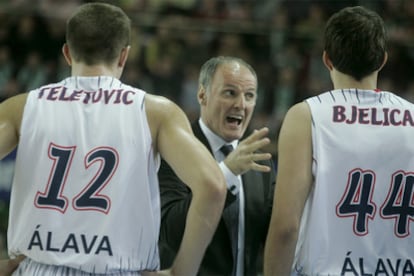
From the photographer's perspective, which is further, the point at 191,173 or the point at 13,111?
the point at 13,111

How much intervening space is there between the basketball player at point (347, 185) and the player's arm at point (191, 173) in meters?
0.39

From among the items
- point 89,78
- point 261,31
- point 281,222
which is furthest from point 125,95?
point 261,31

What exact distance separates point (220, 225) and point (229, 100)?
93 centimetres

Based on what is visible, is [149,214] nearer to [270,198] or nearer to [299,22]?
[270,198]

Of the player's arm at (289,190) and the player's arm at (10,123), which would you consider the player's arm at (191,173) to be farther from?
the player's arm at (10,123)

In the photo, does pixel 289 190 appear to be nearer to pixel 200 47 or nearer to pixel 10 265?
pixel 10 265

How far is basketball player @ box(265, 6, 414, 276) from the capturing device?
3975 mm

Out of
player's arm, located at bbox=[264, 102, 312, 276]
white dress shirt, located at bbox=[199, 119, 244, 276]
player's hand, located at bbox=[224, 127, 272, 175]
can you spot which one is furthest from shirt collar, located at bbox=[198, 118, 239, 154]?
player's arm, located at bbox=[264, 102, 312, 276]

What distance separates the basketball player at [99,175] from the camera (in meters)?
3.76

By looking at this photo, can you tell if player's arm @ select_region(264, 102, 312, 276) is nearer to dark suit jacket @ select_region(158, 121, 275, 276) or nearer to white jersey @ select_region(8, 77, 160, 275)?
white jersey @ select_region(8, 77, 160, 275)

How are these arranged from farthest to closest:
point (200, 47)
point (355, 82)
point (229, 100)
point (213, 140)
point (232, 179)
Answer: point (200, 47) < point (229, 100) < point (213, 140) < point (232, 179) < point (355, 82)

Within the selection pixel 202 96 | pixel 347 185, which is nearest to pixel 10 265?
pixel 347 185

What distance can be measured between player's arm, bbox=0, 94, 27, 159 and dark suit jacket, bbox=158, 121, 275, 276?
113 centimetres

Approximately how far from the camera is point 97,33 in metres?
3.90
